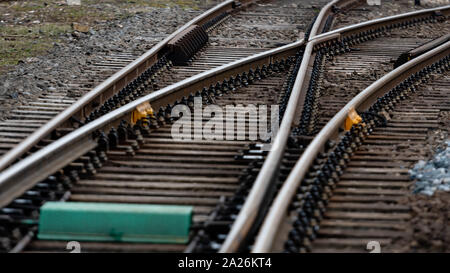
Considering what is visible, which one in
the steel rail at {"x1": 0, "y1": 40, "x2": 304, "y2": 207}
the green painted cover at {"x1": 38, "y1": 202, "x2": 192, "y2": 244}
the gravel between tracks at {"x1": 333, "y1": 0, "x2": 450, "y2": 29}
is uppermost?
the gravel between tracks at {"x1": 333, "y1": 0, "x2": 450, "y2": 29}

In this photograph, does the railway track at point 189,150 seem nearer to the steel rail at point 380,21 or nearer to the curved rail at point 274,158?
the curved rail at point 274,158

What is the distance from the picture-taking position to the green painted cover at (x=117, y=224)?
4441 mm

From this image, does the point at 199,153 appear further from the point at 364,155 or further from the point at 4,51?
the point at 4,51

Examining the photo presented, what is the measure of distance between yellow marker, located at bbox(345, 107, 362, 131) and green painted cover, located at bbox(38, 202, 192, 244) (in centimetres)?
273

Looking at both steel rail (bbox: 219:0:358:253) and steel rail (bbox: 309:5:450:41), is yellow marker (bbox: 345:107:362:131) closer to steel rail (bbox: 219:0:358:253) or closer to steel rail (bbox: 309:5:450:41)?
steel rail (bbox: 219:0:358:253)

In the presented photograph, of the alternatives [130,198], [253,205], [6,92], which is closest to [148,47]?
[6,92]

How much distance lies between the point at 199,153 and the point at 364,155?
1.39 m

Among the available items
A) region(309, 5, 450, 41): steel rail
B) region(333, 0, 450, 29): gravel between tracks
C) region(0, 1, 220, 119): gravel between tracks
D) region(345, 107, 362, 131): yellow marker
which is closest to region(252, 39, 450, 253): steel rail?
region(345, 107, 362, 131): yellow marker

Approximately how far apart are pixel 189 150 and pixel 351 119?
1570 millimetres

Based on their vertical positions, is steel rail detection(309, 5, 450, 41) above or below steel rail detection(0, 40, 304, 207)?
above

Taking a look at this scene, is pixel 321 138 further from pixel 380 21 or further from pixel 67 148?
pixel 380 21

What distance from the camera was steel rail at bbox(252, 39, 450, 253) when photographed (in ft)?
13.8

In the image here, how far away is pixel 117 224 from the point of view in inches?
176

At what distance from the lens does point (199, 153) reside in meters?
6.20
